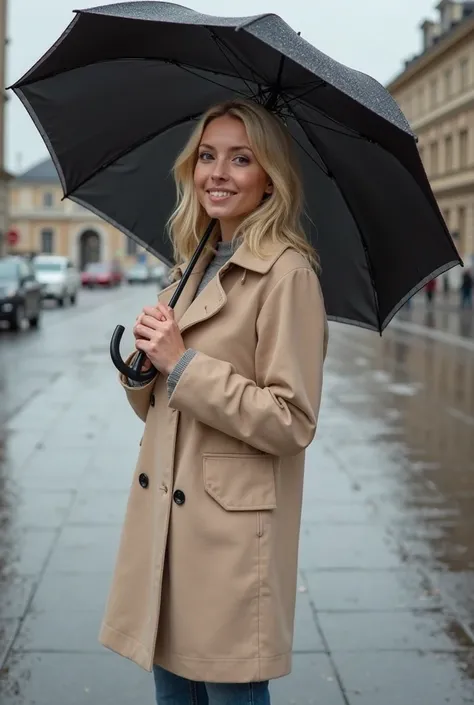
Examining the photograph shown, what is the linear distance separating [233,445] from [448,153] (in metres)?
57.8

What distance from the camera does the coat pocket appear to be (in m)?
2.34

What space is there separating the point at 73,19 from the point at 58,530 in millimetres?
3807

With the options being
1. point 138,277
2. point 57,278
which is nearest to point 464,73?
point 57,278

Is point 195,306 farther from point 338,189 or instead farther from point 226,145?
point 338,189

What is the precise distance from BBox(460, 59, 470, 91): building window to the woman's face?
177ft

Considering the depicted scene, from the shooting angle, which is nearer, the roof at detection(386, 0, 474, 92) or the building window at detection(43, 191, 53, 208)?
the roof at detection(386, 0, 474, 92)

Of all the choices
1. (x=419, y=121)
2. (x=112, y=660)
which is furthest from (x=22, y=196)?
(x=112, y=660)

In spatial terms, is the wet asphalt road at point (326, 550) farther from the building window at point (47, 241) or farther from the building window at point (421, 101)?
the building window at point (47, 241)

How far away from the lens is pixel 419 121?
207 feet

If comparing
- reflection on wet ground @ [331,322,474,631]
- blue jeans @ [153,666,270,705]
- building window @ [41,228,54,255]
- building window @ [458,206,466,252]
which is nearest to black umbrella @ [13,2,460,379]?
blue jeans @ [153,666,270,705]

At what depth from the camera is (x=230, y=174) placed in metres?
2.51

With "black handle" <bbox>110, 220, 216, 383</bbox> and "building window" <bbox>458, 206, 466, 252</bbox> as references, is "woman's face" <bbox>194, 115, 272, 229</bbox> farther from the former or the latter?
"building window" <bbox>458, 206, 466, 252</bbox>

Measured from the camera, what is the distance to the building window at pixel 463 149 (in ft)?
178

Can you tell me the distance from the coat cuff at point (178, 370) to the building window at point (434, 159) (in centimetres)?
5897
